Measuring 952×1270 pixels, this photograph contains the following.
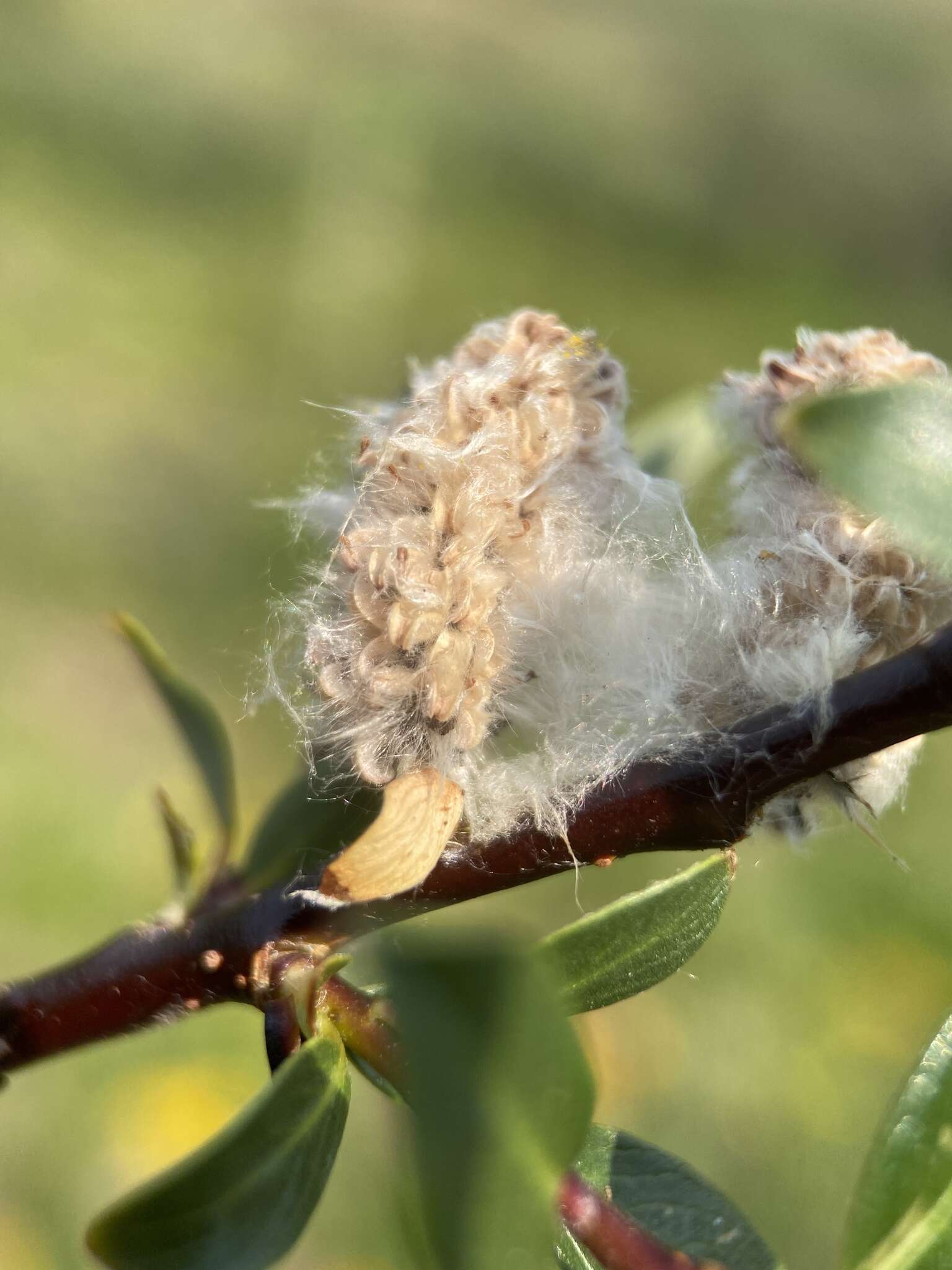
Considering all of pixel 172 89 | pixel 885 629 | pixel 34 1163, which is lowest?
pixel 34 1163

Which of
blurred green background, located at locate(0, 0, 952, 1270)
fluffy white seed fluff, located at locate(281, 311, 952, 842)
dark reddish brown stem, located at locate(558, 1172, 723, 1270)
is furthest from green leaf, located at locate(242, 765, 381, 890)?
blurred green background, located at locate(0, 0, 952, 1270)

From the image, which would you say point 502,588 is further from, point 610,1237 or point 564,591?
point 610,1237

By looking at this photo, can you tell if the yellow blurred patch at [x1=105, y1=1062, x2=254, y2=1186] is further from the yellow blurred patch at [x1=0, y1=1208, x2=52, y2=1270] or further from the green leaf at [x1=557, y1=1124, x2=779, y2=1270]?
the green leaf at [x1=557, y1=1124, x2=779, y2=1270]

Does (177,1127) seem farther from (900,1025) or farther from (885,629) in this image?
(885,629)

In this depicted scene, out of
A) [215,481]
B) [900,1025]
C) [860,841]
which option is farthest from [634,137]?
[900,1025]

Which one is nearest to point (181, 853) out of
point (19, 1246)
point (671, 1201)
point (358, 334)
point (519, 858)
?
point (519, 858)
